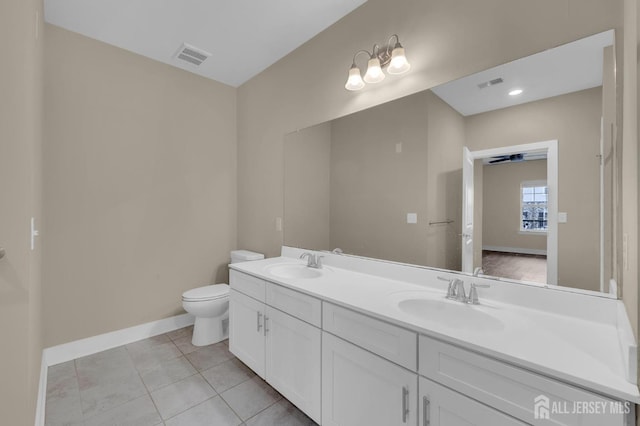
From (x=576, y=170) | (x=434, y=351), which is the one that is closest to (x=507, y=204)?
(x=576, y=170)

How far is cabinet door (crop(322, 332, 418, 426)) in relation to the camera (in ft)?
3.48

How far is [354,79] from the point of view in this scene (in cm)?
185

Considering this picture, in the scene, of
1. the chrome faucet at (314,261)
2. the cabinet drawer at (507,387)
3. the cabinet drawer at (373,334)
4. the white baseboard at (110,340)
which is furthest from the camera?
the white baseboard at (110,340)

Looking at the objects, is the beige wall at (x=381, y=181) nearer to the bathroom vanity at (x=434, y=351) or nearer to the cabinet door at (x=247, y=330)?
the bathroom vanity at (x=434, y=351)

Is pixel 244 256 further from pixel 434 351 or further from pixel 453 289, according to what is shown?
pixel 434 351

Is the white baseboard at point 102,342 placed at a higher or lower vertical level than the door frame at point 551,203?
lower

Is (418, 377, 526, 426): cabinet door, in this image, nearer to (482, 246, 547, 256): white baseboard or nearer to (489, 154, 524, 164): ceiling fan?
(482, 246, 547, 256): white baseboard

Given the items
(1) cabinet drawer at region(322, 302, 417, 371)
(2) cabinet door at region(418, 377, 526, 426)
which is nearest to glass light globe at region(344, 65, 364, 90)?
(1) cabinet drawer at region(322, 302, 417, 371)

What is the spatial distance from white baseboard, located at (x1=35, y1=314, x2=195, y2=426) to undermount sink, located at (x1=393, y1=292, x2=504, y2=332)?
2.32 m

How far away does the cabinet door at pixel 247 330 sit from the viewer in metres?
1.81

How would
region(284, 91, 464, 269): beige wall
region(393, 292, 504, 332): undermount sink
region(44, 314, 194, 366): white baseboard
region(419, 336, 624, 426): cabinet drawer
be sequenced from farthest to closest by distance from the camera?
region(44, 314, 194, 366): white baseboard
region(284, 91, 464, 269): beige wall
region(393, 292, 504, 332): undermount sink
region(419, 336, 624, 426): cabinet drawer

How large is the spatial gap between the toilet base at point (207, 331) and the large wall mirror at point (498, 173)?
1.39m

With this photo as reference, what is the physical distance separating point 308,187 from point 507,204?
150 centimetres

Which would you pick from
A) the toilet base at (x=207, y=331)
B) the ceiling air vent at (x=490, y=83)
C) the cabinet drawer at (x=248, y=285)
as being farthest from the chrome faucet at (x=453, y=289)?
the toilet base at (x=207, y=331)
